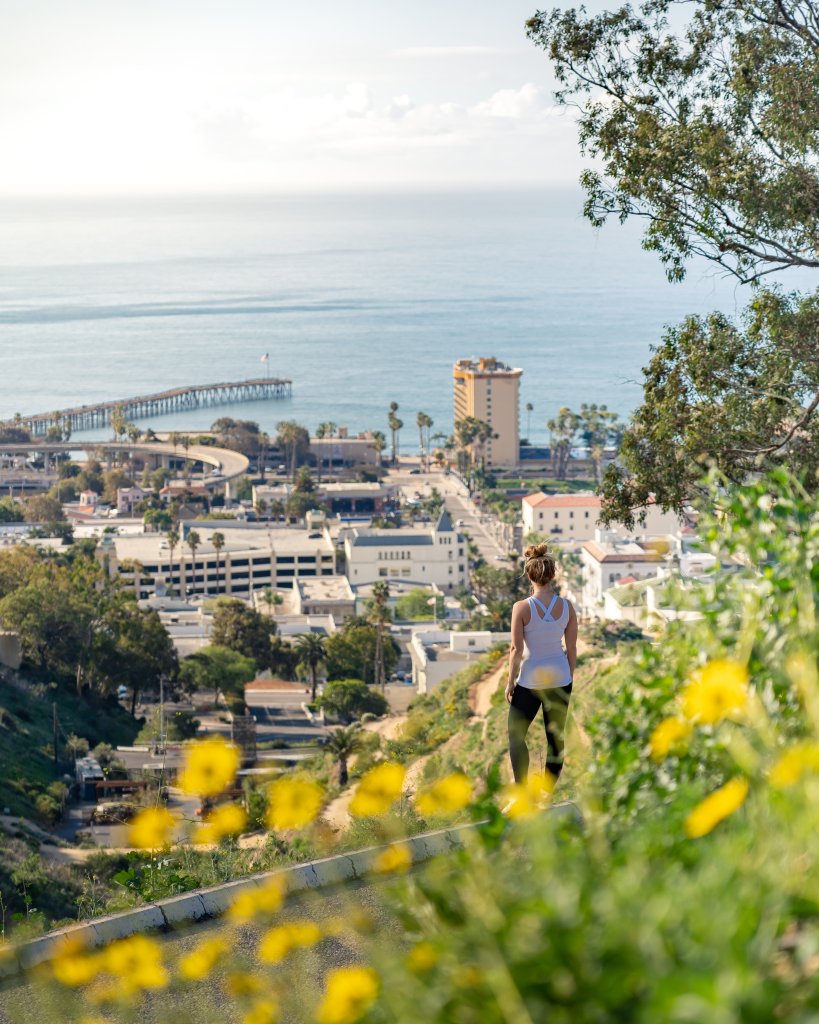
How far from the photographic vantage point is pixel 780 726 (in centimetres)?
236

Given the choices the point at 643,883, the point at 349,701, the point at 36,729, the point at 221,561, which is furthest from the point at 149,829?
the point at 221,561

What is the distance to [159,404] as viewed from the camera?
102875mm

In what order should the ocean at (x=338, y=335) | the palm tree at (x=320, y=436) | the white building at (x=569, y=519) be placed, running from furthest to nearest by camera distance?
the ocean at (x=338, y=335) → the palm tree at (x=320, y=436) → the white building at (x=569, y=519)

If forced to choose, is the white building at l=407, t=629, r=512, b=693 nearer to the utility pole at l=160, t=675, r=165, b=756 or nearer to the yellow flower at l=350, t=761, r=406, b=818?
the utility pole at l=160, t=675, r=165, b=756

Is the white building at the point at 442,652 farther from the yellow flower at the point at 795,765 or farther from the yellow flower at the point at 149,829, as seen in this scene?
the yellow flower at the point at 795,765

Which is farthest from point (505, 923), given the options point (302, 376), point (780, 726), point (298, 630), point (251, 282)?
point (251, 282)

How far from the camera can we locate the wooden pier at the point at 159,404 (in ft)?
285

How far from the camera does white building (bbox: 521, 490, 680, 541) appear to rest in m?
60.4

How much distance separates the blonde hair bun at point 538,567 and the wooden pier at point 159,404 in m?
81.6

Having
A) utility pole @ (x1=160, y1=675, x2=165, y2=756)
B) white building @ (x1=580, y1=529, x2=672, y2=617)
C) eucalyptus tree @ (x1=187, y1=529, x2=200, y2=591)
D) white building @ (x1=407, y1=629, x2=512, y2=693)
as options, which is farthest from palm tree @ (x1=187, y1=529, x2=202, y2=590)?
utility pole @ (x1=160, y1=675, x2=165, y2=756)

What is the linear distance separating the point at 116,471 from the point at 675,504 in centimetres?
6353

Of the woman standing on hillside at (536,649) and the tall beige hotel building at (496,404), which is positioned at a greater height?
the woman standing on hillside at (536,649)

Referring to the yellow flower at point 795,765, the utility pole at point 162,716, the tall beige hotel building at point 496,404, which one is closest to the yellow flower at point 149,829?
the yellow flower at point 795,765

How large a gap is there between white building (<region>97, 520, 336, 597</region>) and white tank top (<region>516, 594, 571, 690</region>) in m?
45.0
